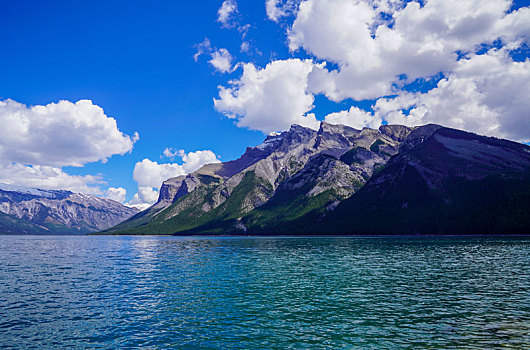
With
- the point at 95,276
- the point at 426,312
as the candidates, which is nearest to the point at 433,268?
the point at 426,312

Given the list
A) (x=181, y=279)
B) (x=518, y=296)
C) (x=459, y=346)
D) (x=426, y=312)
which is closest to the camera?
(x=459, y=346)

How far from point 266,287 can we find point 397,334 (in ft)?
94.7

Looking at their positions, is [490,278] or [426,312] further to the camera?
[490,278]

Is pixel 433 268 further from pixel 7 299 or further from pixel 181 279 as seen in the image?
pixel 7 299

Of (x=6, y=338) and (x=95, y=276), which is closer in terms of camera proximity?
(x=6, y=338)

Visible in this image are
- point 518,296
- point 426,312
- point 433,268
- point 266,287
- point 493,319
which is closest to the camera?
point 493,319

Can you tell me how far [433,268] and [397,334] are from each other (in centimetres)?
5564

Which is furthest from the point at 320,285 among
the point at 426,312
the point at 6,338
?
the point at 6,338

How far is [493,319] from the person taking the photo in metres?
36.3

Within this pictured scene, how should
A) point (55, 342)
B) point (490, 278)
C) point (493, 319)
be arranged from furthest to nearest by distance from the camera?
point (490, 278), point (493, 319), point (55, 342)

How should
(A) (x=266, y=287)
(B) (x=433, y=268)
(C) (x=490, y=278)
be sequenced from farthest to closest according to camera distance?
(B) (x=433, y=268)
(C) (x=490, y=278)
(A) (x=266, y=287)

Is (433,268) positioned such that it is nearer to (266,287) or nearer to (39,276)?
(266,287)

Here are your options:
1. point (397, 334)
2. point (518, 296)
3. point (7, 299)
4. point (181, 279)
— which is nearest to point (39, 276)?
point (7, 299)

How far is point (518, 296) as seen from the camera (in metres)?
46.9
